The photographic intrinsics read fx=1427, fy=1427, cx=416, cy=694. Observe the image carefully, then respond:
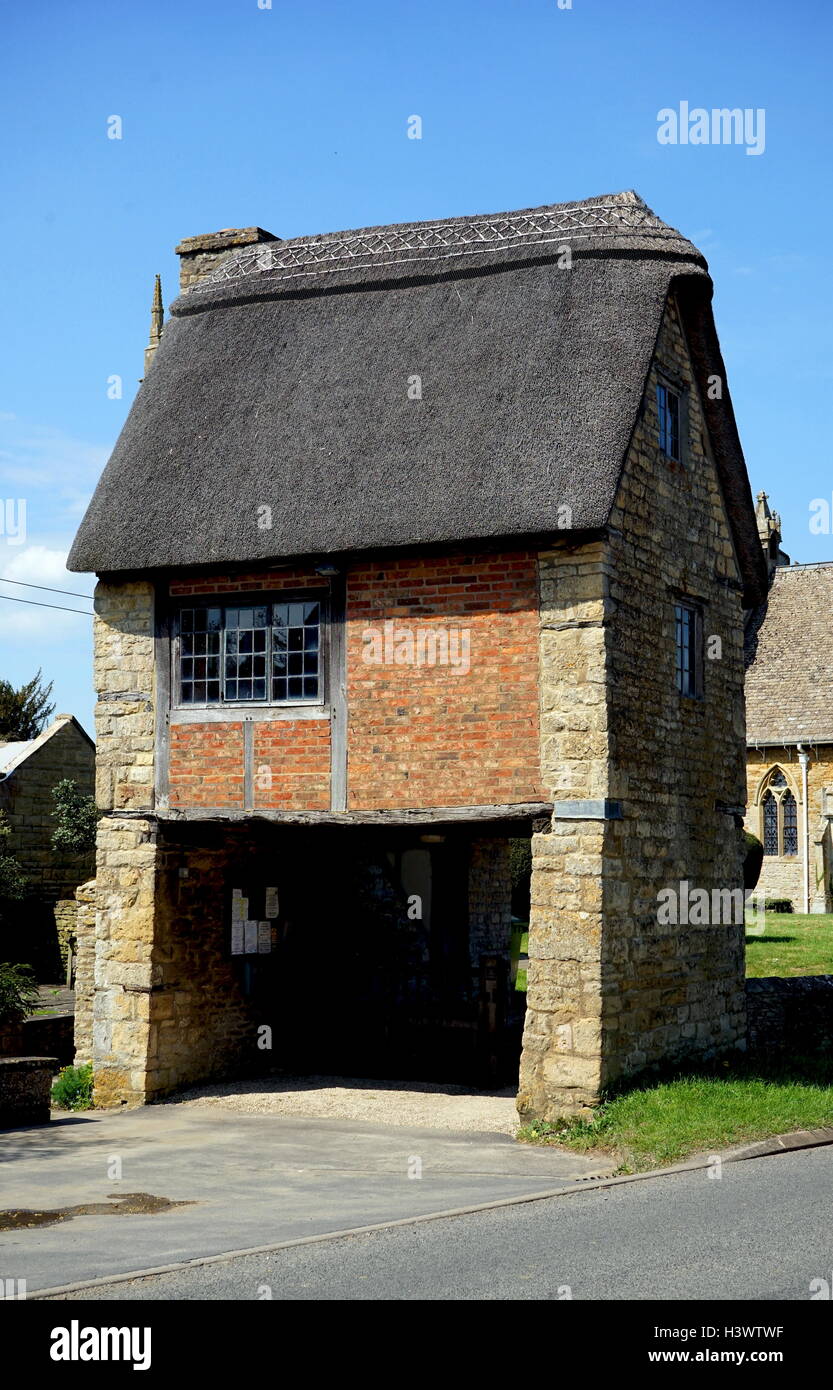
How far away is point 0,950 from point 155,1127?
14.7 m

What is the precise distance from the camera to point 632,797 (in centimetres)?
1311

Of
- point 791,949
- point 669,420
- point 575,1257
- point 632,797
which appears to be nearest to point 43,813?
point 791,949

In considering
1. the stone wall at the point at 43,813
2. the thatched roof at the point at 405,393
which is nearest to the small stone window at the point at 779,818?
the stone wall at the point at 43,813

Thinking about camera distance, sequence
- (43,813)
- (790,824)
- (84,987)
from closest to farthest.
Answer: (84,987)
(43,813)
(790,824)

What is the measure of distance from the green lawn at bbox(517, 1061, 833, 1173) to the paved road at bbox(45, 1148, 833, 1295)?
1.35m

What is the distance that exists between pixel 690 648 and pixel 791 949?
1025 cm

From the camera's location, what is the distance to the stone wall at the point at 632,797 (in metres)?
12.4

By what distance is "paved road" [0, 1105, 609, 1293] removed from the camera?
850cm

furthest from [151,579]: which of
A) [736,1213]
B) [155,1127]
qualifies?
[736,1213]

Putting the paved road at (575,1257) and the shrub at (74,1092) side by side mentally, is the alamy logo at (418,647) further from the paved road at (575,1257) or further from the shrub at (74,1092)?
the shrub at (74,1092)

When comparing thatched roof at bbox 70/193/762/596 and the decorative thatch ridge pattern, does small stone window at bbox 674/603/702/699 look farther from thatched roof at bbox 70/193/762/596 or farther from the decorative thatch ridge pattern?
the decorative thatch ridge pattern
